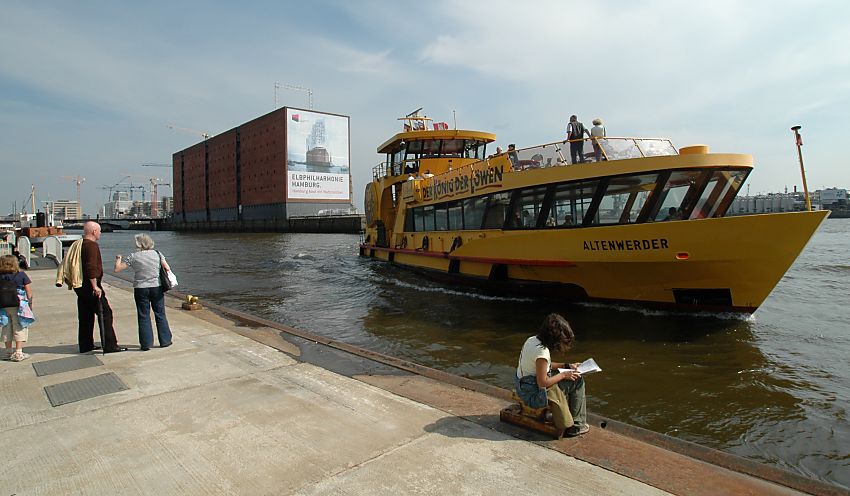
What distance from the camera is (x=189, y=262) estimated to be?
2698cm

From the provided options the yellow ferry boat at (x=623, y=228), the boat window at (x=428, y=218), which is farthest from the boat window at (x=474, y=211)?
the boat window at (x=428, y=218)

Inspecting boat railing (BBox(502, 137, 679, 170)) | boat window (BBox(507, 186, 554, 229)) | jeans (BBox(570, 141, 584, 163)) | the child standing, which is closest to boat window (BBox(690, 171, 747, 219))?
boat railing (BBox(502, 137, 679, 170))

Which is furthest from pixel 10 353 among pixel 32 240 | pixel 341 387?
pixel 32 240

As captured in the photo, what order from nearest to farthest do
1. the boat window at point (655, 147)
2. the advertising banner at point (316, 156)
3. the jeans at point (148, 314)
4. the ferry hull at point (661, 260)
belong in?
the jeans at point (148, 314), the ferry hull at point (661, 260), the boat window at point (655, 147), the advertising banner at point (316, 156)

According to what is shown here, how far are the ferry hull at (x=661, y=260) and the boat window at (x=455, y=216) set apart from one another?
1658 mm

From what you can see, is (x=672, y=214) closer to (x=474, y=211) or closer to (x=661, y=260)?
(x=661, y=260)

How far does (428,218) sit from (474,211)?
10.6ft

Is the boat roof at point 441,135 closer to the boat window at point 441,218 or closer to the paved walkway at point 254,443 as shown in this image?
the boat window at point 441,218

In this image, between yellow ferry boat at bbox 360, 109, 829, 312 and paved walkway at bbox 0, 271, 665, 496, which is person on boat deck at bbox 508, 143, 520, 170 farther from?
paved walkway at bbox 0, 271, 665, 496

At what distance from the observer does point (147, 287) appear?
6.32 m

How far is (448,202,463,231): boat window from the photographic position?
1420 cm

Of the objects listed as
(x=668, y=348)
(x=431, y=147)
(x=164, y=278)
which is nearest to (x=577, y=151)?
(x=668, y=348)

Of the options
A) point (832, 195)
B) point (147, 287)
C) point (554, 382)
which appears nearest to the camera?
point (554, 382)

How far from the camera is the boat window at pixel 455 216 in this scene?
14198 mm
